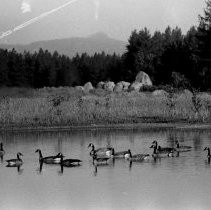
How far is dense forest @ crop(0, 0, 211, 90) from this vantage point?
80.6 metres

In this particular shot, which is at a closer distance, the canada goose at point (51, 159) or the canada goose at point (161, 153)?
the canada goose at point (51, 159)

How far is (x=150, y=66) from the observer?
335 feet

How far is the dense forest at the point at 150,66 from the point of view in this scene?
265 feet

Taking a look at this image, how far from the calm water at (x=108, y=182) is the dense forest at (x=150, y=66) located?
125ft

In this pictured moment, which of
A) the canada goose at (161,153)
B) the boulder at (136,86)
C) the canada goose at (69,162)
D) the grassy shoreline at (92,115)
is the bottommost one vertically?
the canada goose at (69,162)

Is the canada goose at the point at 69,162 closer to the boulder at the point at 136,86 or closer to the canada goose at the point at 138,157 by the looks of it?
the canada goose at the point at 138,157

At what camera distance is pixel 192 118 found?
46.1m

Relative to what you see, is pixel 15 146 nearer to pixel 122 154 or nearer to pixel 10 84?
pixel 122 154

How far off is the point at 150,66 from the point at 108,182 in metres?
79.0

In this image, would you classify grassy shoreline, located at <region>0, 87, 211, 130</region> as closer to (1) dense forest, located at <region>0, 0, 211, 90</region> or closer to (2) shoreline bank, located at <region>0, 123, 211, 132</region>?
(2) shoreline bank, located at <region>0, 123, 211, 132</region>

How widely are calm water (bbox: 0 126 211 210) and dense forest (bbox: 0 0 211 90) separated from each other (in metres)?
38.2

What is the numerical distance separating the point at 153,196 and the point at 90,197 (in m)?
1.87

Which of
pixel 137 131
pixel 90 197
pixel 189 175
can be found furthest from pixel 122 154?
pixel 137 131

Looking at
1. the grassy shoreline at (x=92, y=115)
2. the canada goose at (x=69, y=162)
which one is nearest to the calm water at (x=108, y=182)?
the canada goose at (x=69, y=162)
